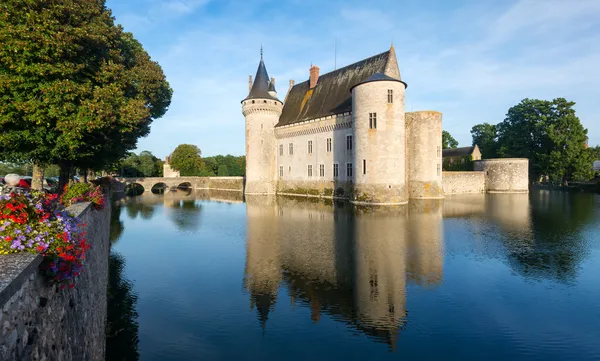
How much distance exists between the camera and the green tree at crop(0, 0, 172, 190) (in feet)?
32.8

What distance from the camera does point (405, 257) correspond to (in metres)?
11.6

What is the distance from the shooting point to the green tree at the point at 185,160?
224ft

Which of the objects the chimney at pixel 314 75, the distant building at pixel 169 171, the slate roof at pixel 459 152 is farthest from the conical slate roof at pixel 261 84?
the distant building at pixel 169 171

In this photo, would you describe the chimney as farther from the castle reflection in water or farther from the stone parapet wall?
the castle reflection in water

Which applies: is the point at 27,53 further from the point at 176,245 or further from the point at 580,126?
the point at 580,126

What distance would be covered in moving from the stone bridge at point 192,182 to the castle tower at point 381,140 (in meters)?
25.7


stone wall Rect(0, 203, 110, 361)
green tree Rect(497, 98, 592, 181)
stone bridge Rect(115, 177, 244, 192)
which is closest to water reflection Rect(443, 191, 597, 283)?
stone wall Rect(0, 203, 110, 361)

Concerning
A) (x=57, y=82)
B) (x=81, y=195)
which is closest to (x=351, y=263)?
(x=81, y=195)

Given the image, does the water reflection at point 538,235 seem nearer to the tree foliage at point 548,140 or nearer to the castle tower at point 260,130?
the castle tower at point 260,130

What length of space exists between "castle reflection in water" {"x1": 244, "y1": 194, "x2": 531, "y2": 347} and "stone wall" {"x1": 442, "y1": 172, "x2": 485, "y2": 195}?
18.1 m

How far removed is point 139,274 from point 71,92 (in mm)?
6174

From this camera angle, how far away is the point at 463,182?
39.4m

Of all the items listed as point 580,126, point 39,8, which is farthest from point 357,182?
point 580,126

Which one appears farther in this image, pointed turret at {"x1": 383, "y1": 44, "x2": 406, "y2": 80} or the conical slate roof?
the conical slate roof
